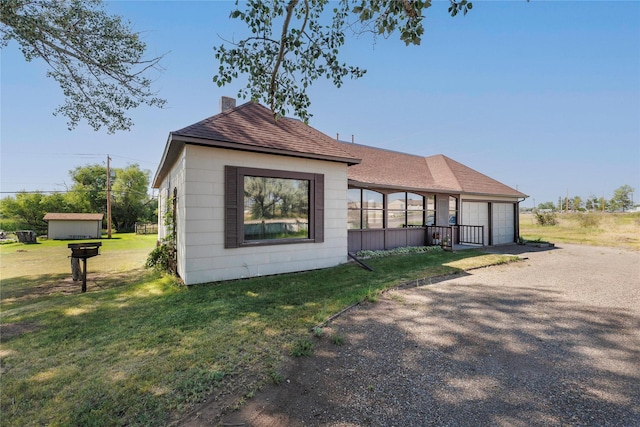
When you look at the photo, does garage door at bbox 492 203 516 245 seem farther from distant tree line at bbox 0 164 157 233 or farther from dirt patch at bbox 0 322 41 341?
distant tree line at bbox 0 164 157 233

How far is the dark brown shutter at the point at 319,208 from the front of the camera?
746 cm

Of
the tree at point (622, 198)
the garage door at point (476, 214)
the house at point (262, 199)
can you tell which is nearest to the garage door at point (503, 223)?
the garage door at point (476, 214)

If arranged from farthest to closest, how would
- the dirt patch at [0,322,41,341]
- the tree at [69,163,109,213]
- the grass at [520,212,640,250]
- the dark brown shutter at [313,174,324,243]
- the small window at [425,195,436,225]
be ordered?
the tree at [69,163,109,213], the grass at [520,212,640,250], the small window at [425,195,436,225], the dark brown shutter at [313,174,324,243], the dirt patch at [0,322,41,341]

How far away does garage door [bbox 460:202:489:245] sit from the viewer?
13.5 metres

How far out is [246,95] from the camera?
467 centimetres

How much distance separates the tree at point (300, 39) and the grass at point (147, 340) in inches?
139

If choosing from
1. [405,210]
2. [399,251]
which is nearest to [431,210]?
[405,210]

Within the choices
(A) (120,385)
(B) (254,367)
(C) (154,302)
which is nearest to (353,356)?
(B) (254,367)

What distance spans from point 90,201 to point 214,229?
36427mm

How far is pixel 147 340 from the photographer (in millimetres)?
3348

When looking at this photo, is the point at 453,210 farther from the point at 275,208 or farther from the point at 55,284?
the point at 55,284

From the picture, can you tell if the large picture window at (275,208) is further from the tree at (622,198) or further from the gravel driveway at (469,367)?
the tree at (622,198)

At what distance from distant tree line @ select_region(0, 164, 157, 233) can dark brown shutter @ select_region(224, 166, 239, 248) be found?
30795 millimetres

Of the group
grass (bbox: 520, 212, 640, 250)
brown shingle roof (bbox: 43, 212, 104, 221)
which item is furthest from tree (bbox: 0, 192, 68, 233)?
grass (bbox: 520, 212, 640, 250)
